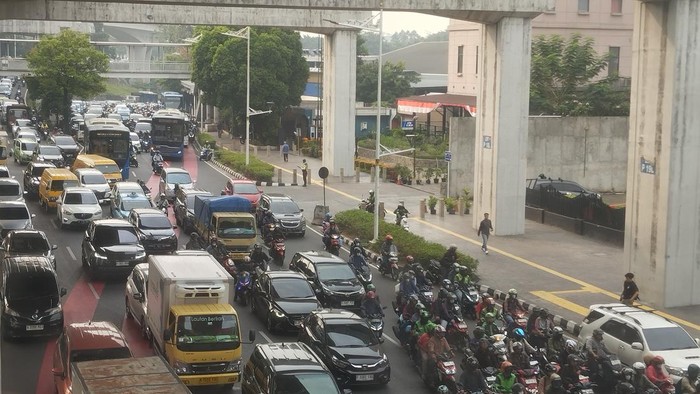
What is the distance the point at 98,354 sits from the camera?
17.6 m

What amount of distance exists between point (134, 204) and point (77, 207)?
2098mm

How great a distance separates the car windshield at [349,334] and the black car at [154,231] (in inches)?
483

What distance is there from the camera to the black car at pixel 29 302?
21.9 metres

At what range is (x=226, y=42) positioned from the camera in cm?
7106

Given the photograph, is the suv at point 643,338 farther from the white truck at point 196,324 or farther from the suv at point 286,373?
the white truck at point 196,324

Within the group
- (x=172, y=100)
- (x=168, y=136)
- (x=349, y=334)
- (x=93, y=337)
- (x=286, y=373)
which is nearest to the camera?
(x=286, y=373)

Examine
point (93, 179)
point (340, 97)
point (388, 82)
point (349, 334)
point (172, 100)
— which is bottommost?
point (349, 334)

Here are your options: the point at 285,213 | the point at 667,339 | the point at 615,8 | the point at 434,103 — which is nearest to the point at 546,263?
the point at 285,213

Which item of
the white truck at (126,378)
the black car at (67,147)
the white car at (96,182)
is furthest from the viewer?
the black car at (67,147)

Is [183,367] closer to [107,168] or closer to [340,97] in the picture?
[107,168]

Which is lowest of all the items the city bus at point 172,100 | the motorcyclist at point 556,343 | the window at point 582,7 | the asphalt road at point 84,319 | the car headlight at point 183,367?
the asphalt road at point 84,319

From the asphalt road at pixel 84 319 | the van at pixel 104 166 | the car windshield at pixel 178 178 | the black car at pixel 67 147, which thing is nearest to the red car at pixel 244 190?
the asphalt road at pixel 84 319

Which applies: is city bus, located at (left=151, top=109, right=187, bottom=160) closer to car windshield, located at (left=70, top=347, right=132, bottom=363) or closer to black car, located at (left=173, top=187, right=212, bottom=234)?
black car, located at (left=173, top=187, right=212, bottom=234)

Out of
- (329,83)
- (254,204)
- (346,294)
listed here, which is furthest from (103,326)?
(329,83)
